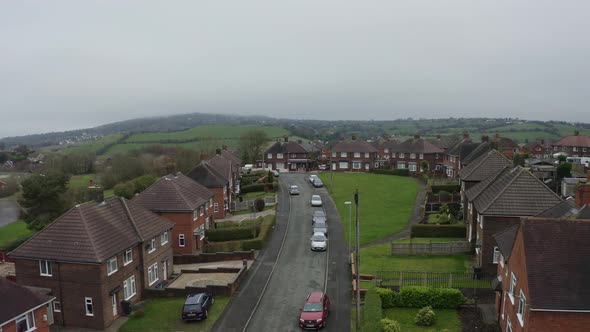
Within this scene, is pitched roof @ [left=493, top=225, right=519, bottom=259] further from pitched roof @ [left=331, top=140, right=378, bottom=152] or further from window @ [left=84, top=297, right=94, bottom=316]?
pitched roof @ [left=331, top=140, right=378, bottom=152]

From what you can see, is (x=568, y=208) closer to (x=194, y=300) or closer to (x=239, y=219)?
(x=194, y=300)

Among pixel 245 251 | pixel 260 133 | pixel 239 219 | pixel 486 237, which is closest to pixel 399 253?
pixel 486 237

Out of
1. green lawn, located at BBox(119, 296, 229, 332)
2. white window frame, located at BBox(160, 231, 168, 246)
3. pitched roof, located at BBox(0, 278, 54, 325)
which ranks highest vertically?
pitched roof, located at BBox(0, 278, 54, 325)

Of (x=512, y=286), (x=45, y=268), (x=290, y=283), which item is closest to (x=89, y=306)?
(x=45, y=268)

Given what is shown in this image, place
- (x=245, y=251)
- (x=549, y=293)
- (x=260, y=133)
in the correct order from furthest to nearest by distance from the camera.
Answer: (x=260, y=133), (x=245, y=251), (x=549, y=293)

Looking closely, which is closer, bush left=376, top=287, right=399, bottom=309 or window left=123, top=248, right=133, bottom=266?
bush left=376, top=287, right=399, bottom=309

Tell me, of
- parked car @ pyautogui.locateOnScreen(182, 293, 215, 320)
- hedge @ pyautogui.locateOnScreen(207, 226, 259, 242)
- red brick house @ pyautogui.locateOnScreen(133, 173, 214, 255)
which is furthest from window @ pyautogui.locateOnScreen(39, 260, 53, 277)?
hedge @ pyautogui.locateOnScreen(207, 226, 259, 242)
